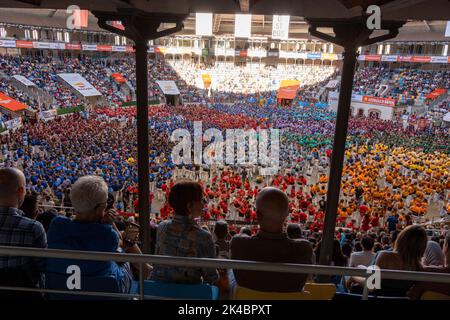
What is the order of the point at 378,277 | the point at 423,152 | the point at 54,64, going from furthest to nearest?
the point at 54,64 → the point at 423,152 → the point at 378,277

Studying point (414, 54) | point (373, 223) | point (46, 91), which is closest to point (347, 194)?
point (373, 223)

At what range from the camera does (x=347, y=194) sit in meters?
15.6

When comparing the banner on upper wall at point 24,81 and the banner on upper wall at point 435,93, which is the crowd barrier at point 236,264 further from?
the banner on upper wall at point 435,93

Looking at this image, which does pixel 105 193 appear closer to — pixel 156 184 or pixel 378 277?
pixel 378 277

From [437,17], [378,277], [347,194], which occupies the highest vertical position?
[437,17]

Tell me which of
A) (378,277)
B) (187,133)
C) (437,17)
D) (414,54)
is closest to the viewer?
(378,277)

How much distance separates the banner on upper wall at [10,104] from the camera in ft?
95.4

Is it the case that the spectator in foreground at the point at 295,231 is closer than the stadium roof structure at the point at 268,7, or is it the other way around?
the stadium roof structure at the point at 268,7

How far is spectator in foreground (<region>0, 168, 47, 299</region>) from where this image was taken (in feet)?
8.45

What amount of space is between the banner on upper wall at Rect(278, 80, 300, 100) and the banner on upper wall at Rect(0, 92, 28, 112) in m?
29.0

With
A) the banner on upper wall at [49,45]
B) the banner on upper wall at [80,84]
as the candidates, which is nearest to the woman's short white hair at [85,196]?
the banner on upper wall at [80,84]

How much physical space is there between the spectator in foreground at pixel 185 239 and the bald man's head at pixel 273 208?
1.31 feet

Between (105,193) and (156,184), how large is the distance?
13.3 meters

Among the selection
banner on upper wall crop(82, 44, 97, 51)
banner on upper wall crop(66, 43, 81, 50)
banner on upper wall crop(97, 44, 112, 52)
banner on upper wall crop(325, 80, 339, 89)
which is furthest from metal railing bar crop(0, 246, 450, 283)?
banner on upper wall crop(97, 44, 112, 52)
